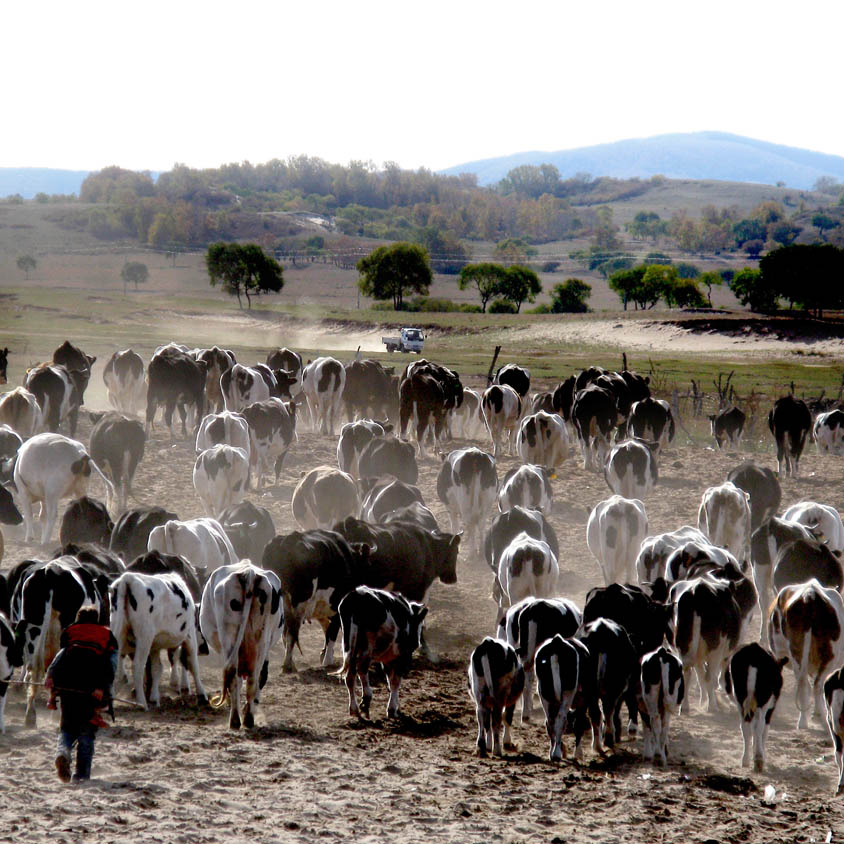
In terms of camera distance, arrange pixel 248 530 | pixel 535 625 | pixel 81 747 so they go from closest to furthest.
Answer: pixel 81 747 < pixel 535 625 < pixel 248 530

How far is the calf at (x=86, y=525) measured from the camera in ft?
41.9

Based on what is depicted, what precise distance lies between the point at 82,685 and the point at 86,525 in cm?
545

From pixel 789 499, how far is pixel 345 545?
10.7 meters

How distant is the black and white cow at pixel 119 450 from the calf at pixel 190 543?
536 cm

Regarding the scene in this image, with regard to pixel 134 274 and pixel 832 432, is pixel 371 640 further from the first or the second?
pixel 134 274

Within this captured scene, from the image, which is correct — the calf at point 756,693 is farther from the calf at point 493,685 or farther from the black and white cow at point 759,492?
the black and white cow at point 759,492

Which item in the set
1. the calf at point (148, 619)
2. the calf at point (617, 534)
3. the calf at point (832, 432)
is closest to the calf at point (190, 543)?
the calf at point (148, 619)

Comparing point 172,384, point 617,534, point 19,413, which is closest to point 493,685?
point 617,534

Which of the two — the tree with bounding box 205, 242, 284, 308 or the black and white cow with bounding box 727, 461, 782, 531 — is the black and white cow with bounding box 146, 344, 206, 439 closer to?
the black and white cow with bounding box 727, 461, 782, 531

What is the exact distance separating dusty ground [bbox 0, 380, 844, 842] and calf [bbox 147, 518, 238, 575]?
3.87ft

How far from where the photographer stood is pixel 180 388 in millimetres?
22125

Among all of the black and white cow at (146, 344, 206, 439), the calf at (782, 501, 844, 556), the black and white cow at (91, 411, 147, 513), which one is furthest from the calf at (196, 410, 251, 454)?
the calf at (782, 501, 844, 556)

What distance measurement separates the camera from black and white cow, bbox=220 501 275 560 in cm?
1301

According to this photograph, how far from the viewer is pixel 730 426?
24.2 m
